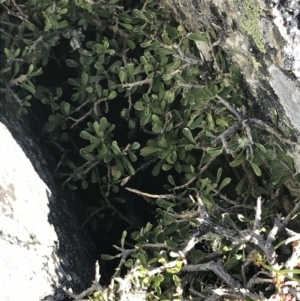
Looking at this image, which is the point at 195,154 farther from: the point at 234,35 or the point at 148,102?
the point at 234,35

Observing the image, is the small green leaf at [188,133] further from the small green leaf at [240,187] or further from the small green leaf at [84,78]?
the small green leaf at [84,78]

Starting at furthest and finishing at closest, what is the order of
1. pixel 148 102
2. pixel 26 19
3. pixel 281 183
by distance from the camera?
pixel 26 19
pixel 148 102
pixel 281 183

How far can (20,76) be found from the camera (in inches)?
81.1

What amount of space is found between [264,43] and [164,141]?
58 centimetres

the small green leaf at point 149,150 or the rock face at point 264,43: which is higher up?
the rock face at point 264,43

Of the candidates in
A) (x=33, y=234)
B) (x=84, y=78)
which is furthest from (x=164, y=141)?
(x=33, y=234)

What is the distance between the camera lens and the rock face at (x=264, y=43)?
54.4 inches

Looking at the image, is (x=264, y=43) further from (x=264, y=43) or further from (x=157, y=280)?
(x=157, y=280)

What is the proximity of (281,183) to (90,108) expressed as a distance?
0.91 meters

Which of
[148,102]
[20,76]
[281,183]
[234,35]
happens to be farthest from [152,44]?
[281,183]

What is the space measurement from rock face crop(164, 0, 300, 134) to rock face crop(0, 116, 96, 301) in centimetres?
81

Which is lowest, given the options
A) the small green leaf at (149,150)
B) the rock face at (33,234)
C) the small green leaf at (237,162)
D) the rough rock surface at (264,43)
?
the rock face at (33,234)

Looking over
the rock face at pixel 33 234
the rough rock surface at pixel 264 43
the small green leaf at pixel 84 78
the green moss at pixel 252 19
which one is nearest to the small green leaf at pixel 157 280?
the rock face at pixel 33 234

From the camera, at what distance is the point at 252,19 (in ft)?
4.85
